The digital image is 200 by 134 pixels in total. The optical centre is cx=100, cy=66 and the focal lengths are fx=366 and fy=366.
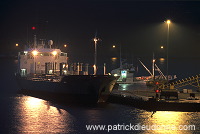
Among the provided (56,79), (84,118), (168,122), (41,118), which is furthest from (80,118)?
(56,79)

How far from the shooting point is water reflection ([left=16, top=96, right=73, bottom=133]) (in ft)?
112

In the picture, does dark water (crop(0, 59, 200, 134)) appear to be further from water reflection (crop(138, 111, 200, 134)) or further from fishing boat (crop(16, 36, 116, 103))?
fishing boat (crop(16, 36, 116, 103))

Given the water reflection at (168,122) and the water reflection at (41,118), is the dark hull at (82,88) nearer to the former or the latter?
the water reflection at (41,118)

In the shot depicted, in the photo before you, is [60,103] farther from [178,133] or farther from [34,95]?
[178,133]

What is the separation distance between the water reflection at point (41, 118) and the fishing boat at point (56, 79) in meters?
3.89

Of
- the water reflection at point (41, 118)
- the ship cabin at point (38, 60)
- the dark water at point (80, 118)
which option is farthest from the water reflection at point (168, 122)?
the ship cabin at point (38, 60)

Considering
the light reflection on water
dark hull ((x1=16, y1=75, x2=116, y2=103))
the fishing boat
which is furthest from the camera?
the fishing boat

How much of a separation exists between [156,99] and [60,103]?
1545 cm

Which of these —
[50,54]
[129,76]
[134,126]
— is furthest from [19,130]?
[129,76]

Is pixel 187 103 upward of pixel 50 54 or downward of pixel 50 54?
downward

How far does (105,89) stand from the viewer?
4878 cm

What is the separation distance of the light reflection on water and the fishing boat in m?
3.12

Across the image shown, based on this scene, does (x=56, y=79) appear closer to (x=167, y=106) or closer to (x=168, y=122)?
(x=167, y=106)

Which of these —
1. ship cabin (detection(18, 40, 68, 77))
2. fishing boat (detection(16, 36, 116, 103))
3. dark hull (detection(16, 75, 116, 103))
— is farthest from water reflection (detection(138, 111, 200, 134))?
ship cabin (detection(18, 40, 68, 77))
